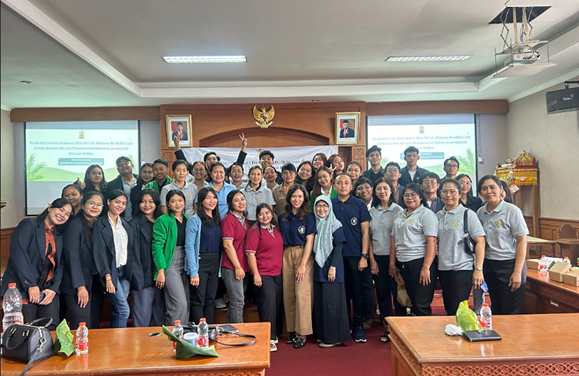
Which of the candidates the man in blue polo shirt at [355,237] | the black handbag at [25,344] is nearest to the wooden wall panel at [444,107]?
the man in blue polo shirt at [355,237]

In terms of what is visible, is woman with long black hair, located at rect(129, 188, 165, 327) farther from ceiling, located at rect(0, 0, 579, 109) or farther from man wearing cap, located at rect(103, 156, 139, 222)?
ceiling, located at rect(0, 0, 579, 109)

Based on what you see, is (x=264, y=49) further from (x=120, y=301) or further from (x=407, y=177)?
(x=120, y=301)

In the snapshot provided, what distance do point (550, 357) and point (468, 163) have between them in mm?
6645

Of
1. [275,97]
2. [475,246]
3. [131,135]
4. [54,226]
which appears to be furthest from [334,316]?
[131,135]

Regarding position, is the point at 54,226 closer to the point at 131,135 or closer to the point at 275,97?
the point at 275,97

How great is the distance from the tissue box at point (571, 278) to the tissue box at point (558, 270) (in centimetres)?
4

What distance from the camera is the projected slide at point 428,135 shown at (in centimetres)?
817

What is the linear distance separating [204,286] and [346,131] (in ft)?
15.9

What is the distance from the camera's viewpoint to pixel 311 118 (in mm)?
7902

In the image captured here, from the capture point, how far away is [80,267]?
10.5ft

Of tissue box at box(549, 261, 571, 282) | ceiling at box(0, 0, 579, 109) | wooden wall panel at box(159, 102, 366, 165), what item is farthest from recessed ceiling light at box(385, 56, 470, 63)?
tissue box at box(549, 261, 571, 282)

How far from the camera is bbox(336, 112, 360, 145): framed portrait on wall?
25.6 feet

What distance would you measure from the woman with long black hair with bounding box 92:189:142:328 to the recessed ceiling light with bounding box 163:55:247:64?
10.1 feet

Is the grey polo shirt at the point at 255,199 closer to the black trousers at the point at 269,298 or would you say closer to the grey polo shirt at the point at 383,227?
the black trousers at the point at 269,298
